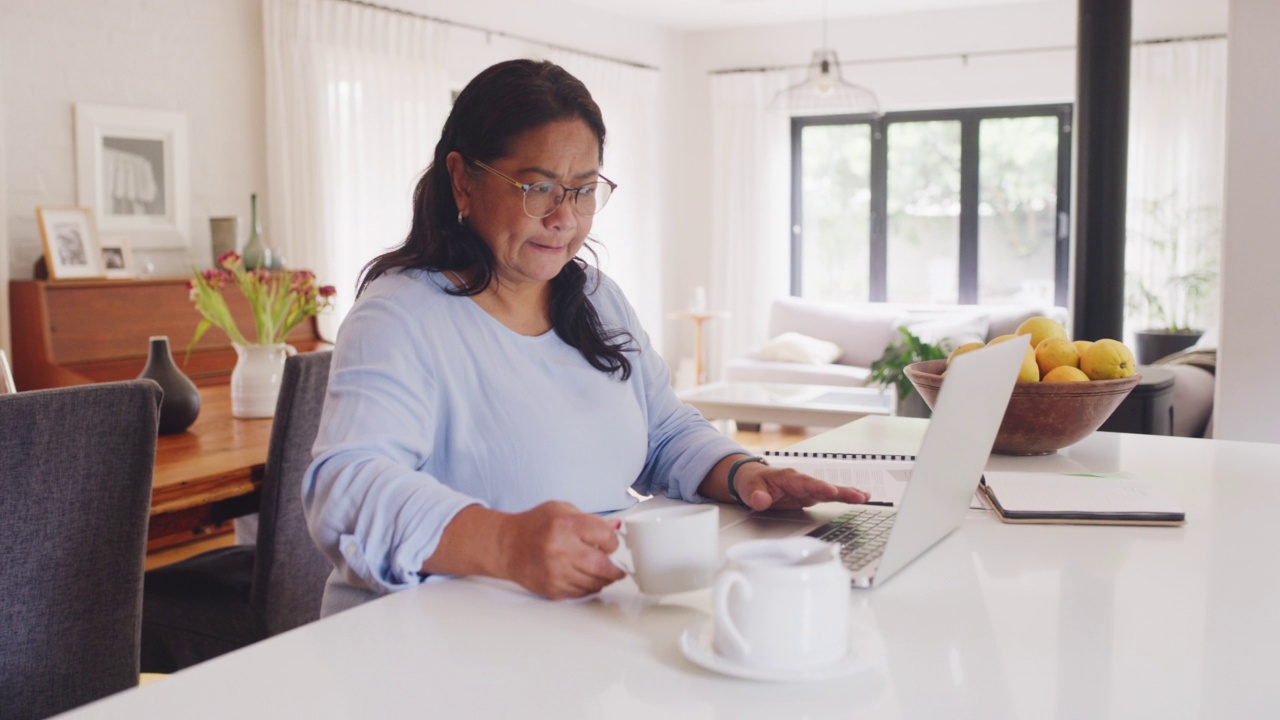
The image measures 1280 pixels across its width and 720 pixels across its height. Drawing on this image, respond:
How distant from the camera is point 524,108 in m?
1.35

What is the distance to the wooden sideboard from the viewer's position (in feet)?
13.1

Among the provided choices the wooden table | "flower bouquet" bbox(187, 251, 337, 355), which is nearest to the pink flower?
"flower bouquet" bbox(187, 251, 337, 355)

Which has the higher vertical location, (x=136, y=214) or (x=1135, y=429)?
(x=136, y=214)

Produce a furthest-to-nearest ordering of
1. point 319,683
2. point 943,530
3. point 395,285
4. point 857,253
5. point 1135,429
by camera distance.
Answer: point 857,253, point 1135,429, point 395,285, point 943,530, point 319,683

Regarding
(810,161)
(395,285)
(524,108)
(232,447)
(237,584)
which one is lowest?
(237,584)

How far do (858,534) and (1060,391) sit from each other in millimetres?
537

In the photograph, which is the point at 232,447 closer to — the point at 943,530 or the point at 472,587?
the point at 472,587

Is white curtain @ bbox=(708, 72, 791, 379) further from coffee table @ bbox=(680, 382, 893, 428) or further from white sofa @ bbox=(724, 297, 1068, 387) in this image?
coffee table @ bbox=(680, 382, 893, 428)

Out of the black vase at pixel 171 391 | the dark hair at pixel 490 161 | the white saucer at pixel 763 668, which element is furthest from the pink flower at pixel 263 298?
the white saucer at pixel 763 668

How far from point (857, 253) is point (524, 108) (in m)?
6.50

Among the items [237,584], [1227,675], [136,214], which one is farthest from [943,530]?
[136,214]

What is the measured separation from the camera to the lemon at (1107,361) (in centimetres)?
158

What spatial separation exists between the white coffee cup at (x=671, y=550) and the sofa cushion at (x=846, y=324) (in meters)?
5.92

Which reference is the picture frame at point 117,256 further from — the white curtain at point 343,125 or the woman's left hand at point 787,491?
the woman's left hand at point 787,491
